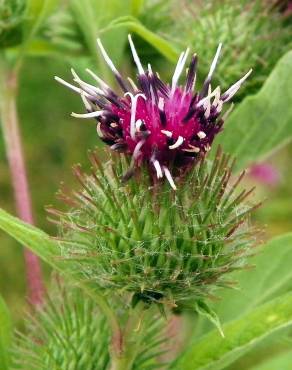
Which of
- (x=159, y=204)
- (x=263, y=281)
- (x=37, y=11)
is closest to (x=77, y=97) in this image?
(x=37, y=11)

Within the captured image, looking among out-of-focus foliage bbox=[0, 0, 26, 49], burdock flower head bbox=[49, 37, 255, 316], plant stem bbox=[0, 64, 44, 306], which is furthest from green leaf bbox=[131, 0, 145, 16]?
burdock flower head bbox=[49, 37, 255, 316]

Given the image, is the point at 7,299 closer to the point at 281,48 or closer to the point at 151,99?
the point at 281,48

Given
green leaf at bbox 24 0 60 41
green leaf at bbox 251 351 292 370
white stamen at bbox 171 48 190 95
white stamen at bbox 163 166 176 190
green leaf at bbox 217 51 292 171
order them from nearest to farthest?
white stamen at bbox 163 166 176 190, white stamen at bbox 171 48 190 95, green leaf at bbox 217 51 292 171, green leaf at bbox 24 0 60 41, green leaf at bbox 251 351 292 370

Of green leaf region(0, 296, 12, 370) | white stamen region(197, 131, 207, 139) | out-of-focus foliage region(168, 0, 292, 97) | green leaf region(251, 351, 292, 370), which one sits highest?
out-of-focus foliage region(168, 0, 292, 97)

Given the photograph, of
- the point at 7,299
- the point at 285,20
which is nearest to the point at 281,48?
the point at 285,20

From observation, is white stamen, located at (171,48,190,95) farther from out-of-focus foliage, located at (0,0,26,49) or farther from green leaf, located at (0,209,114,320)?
out-of-focus foliage, located at (0,0,26,49)

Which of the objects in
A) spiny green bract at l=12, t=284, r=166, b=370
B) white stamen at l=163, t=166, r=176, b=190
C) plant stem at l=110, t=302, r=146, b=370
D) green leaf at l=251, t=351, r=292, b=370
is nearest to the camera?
white stamen at l=163, t=166, r=176, b=190
